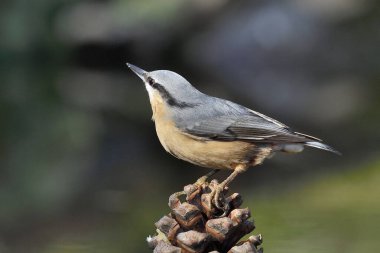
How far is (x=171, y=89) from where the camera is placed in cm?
266

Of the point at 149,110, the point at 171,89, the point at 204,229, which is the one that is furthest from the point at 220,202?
the point at 149,110

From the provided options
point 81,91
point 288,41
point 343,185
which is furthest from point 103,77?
point 343,185

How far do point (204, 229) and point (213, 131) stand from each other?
785 millimetres

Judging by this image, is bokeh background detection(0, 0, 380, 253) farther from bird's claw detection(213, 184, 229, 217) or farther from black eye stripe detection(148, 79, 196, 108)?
bird's claw detection(213, 184, 229, 217)

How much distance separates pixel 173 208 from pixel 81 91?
280 centimetres

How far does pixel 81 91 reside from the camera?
4.72 m

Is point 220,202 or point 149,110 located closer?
point 220,202

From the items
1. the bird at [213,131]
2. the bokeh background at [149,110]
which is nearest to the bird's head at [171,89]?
the bird at [213,131]

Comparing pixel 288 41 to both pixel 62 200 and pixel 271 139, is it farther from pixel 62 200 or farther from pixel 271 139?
pixel 271 139

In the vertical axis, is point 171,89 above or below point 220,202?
above

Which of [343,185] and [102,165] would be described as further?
[102,165]

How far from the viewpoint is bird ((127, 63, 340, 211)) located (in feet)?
8.71

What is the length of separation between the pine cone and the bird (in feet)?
2.08

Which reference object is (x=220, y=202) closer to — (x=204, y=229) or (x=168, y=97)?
(x=204, y=229)
